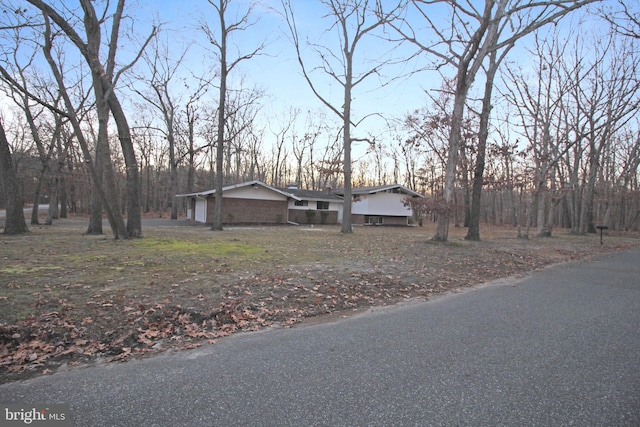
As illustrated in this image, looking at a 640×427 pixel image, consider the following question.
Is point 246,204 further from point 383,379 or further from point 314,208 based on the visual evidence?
point 383,379

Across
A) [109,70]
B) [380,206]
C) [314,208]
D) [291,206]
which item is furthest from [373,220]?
[109,70]

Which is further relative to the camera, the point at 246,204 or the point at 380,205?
the point at 380,205

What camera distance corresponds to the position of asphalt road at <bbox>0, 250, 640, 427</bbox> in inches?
95.4

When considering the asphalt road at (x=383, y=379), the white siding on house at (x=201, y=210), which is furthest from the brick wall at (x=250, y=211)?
the asphalt road at (x=383, y=379)

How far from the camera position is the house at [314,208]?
Result: 30344 millimetres

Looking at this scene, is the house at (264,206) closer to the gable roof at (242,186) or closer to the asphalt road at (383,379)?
the gable roof at (242,186)

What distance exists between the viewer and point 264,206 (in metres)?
28.0

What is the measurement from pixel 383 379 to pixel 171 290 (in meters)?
3.94

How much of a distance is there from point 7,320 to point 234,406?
3.35m

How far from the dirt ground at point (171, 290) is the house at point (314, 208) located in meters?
19.8

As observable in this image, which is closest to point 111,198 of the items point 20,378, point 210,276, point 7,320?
point 210,276

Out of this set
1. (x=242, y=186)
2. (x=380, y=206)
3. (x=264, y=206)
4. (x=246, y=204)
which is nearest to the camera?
(x=242, y=186)

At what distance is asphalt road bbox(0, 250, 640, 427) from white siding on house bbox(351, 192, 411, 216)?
1094 inches

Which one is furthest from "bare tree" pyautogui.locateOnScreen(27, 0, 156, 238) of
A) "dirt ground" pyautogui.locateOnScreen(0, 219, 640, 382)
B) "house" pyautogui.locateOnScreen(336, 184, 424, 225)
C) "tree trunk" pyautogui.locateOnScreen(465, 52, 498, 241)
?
"house" pyautogui.locateOnScreen(336, 184, 424, 225)
